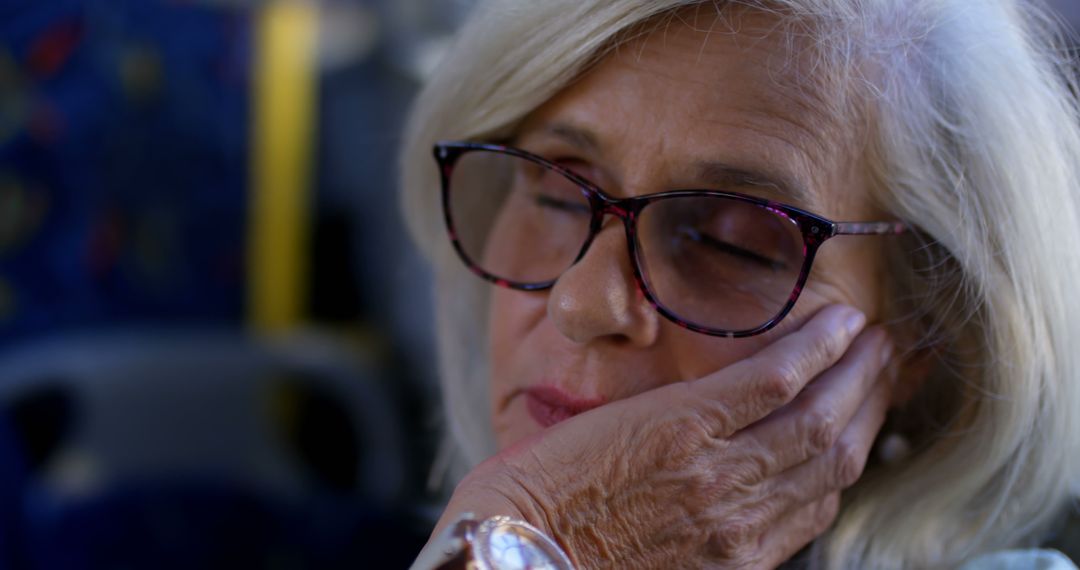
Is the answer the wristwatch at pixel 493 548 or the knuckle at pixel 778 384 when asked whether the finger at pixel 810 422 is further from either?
the wristwatch at pixel 493 548

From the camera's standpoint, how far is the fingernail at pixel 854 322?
3.54 ft

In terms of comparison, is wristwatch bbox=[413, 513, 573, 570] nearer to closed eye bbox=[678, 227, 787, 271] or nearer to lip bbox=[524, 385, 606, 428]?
lip bbox=[524, 385, 606, 428]

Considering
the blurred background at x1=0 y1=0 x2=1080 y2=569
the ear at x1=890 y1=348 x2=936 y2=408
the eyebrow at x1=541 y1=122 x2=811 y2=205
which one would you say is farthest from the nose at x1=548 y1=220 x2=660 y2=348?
the blurred background at x1=0 y1=0 x2=1080 y2=569

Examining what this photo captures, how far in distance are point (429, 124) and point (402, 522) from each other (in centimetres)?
116

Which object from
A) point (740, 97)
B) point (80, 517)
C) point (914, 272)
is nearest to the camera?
point (740, 97)

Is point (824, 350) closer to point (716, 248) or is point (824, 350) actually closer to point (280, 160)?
point (716, 248)

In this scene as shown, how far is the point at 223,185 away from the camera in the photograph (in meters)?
2.73

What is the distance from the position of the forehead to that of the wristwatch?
40 centimetres

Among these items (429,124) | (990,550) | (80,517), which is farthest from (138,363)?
(990,550)

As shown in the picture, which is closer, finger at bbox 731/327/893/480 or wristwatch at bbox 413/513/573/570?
wristwatch at bbox 413/513/573/570

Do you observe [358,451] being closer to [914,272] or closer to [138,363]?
[138,363]

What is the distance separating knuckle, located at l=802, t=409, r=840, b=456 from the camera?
1049 mm

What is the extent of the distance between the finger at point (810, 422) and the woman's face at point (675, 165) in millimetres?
73

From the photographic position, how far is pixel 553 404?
44.6 inches
